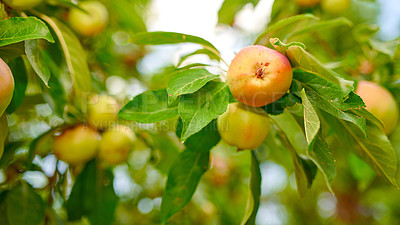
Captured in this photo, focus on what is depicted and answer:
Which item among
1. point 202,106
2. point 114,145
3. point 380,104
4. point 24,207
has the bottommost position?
point 24,207

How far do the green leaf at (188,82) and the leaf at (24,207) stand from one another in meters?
0.76

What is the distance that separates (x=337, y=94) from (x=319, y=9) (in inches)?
39.8

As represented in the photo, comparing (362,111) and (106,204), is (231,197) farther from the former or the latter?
(362,111)

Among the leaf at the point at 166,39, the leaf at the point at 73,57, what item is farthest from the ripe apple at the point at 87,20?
the leaf at the point at 166,39

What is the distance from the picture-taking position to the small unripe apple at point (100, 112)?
55.1 inches

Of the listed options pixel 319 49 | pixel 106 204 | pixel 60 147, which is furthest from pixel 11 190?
pixel 319 49

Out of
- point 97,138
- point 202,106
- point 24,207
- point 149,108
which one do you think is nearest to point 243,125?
point 202,106

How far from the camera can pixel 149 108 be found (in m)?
1.00

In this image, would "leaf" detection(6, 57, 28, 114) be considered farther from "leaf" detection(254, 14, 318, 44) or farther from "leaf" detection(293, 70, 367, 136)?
"leaf" detection(293, 70, 367, 136)

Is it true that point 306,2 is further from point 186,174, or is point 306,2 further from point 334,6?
point 186,174

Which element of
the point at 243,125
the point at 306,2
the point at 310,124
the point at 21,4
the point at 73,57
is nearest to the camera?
the point at 310,124

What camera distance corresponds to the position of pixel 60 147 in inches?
51.1

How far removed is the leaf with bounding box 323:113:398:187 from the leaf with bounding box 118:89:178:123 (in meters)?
0.46

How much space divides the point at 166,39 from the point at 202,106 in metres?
0.30
